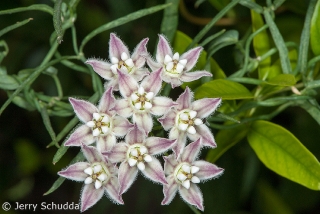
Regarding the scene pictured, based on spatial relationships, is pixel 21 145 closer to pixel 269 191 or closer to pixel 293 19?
pixel 269 191

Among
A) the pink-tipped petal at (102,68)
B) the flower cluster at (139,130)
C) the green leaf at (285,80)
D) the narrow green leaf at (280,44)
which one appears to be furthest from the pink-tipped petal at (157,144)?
the narrow green leaf at (280,44)

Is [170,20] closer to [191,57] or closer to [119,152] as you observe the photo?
[191,57]

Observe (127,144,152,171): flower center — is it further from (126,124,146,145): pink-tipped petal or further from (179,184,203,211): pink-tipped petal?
(179,184,203,211): pink-tipped petal

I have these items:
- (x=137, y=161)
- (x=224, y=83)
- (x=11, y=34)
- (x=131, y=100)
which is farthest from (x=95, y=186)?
(x=11, y=34)

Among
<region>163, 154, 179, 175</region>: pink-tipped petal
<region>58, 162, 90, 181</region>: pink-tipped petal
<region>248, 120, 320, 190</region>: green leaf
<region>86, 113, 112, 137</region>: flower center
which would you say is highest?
<region>86, 113, 112, 137</region>: flower center

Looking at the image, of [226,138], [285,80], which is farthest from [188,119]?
[226,138]

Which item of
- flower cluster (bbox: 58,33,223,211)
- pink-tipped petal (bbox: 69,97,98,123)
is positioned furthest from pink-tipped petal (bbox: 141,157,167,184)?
pink-tipped petal (bbox: 69,97,98,123)
